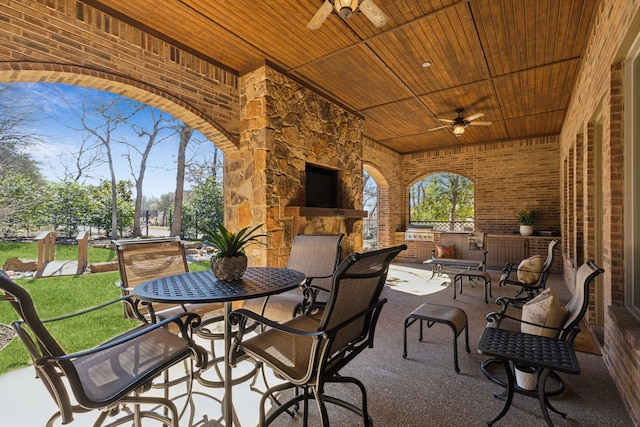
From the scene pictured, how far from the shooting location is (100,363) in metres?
1.45

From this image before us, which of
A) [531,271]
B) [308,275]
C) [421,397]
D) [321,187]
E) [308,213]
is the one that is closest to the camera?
[421,397]

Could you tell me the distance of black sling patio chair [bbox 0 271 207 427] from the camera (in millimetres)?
1082

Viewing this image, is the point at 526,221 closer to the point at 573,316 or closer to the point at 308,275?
the point at 573,316

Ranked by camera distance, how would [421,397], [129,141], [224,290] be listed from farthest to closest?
[129,141] < [421,397] < [224,290]

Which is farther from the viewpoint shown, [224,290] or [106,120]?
[106,120]

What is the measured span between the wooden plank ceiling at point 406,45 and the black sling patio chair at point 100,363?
2.78 metres

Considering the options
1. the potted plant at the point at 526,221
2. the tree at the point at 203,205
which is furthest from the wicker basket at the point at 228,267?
the potted plant at the point at 526,221

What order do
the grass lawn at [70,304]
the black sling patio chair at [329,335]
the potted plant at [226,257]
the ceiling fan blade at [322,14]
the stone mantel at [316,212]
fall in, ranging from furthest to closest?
1. the stone mantel at [316,212]
2. the grass lawn at [70,304]
3. the ceiling fan blade at [322,14]
4. the potted plant at [226,257]
5. the black sling patio chair at [329,335]

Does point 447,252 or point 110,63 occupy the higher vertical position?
point 110,63

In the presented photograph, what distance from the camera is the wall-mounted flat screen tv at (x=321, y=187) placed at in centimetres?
477

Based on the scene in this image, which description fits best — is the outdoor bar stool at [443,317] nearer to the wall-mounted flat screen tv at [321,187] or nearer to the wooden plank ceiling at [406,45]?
the wall-mounted flat screen tv at [321,187]

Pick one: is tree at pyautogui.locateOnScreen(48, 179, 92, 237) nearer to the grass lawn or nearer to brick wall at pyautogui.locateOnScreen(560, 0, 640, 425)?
the grass lawn

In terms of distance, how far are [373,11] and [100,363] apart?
2974mm

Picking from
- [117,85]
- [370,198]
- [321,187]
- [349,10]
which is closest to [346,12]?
[349,10]
